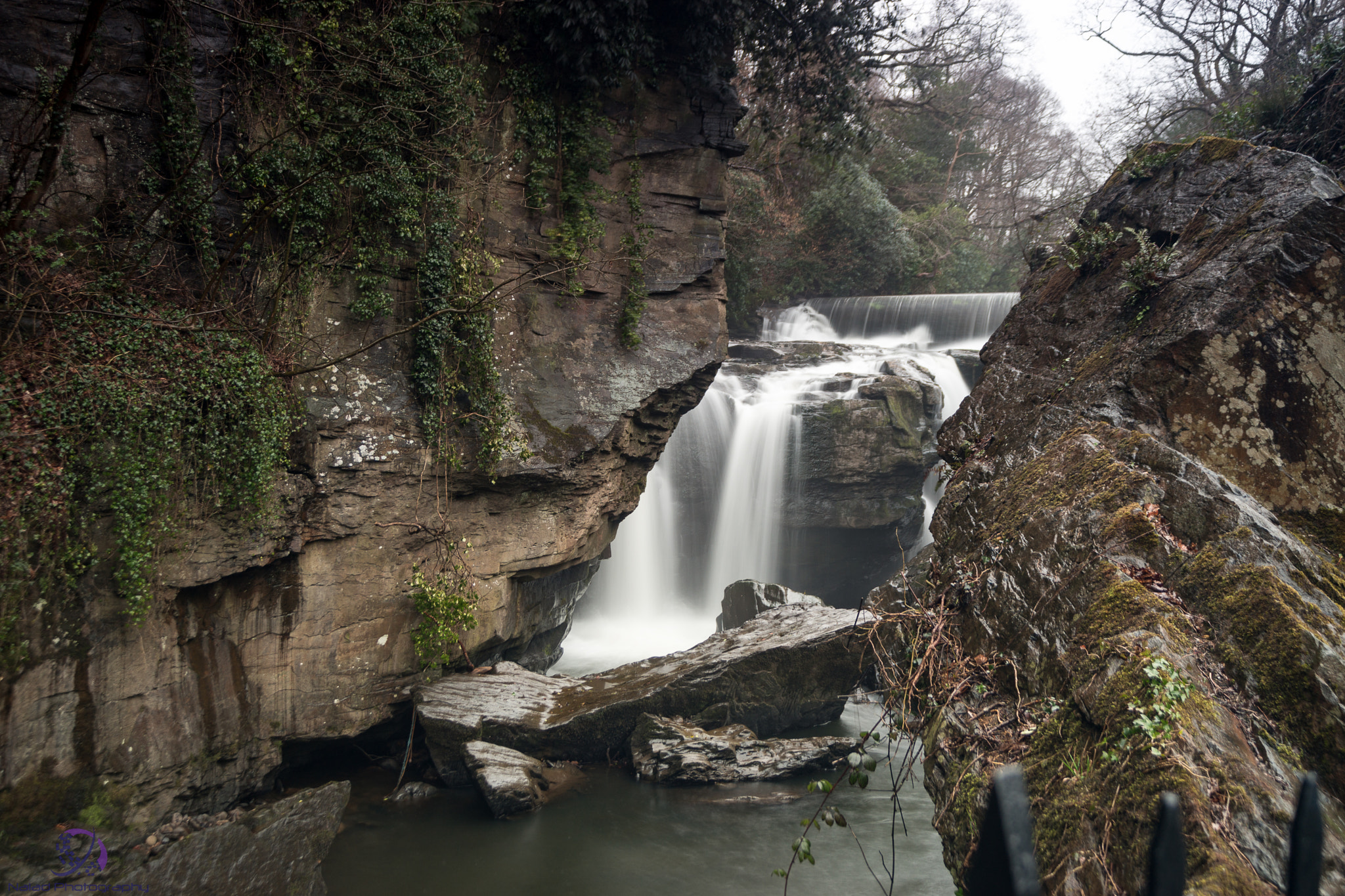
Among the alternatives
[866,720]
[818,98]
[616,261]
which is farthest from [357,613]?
[818,98]

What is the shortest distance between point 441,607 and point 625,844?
8.19 feet

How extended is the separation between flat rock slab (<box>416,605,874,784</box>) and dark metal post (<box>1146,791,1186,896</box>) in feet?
18.1

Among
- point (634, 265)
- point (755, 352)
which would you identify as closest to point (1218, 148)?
point (634, 265)

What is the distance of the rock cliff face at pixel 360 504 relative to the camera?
4949mm

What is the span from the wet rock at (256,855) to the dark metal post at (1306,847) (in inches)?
213

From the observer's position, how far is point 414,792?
6148mm

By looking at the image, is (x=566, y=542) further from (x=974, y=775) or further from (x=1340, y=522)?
(x=1340, y=522)

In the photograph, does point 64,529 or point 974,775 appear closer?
point 974,775

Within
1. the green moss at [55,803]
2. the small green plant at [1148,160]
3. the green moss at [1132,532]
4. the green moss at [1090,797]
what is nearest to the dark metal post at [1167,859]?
the green moss at [1090,797]

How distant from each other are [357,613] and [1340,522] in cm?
662

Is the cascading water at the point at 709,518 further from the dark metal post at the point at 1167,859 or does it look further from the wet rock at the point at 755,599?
the dark metal post at the point at 1167,859

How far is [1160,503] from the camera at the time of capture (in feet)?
11.2

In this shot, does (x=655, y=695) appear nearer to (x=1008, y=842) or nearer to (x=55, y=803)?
(x=55, y=803)

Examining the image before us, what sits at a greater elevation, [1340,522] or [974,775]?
[1340,522]
